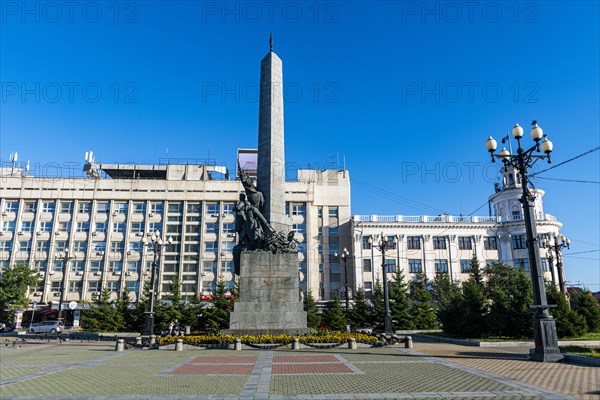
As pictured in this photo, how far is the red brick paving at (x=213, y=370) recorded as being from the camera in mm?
12117

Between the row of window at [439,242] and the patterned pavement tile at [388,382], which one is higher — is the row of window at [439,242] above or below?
above

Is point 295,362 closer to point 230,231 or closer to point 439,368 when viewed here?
point 439,368

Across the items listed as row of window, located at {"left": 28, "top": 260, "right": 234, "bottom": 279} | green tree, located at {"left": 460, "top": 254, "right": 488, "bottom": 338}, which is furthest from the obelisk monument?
row of window, located at {"left": 28, "top": 260, "right": 234, "bottom": 279}

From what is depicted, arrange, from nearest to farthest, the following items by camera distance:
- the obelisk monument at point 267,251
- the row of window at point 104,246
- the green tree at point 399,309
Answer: the obelisk monument at point 267,251 < the green tree at point 399,309 < the row of window at point 104,246

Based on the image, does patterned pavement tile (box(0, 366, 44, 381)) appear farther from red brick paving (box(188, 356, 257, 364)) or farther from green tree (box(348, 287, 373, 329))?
green tree (box(348, 287, 373, 329))

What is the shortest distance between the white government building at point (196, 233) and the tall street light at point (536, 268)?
43.0 meters

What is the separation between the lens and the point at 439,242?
59688mm

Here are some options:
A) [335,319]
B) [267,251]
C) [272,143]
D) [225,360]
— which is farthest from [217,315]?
[225,360]

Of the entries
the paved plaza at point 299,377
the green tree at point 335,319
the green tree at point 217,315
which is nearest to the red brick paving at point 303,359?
the paved plaza at point 299,377

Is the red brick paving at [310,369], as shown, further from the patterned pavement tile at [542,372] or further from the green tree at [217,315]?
the green tree at [217,315]

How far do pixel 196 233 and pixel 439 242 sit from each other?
35.2m

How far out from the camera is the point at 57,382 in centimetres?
1103

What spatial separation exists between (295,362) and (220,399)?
589cm

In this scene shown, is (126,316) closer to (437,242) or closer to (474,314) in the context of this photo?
(474,314)
